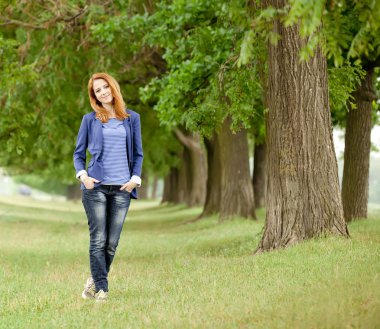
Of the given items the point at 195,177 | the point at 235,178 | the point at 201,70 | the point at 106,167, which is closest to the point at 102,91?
the point at 106,167

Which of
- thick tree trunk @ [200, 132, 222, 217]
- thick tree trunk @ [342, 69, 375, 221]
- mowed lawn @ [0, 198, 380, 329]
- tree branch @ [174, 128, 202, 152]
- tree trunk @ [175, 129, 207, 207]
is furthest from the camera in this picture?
tree trunk @ [175, 129, 207, 207]

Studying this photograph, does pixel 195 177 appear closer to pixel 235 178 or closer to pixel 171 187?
pixel 171 187

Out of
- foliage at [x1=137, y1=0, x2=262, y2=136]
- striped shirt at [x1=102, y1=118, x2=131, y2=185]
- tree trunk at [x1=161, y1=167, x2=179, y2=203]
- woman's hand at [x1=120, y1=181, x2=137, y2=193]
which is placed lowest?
tree trunk at [x1=161, y1=167, x2=179, y2=203]

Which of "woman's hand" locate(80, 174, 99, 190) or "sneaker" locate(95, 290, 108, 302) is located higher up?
"woman's hand" locate(80, 174, 99, 190)

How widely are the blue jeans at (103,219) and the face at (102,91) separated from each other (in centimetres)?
93

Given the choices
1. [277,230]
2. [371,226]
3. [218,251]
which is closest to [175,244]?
[218,251]

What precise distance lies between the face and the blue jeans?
36.7 inches

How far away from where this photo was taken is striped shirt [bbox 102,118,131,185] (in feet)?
24.4

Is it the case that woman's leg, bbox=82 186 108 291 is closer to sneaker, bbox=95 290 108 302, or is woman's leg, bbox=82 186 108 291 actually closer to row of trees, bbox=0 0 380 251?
sneaker, bbox=95 290 108 302

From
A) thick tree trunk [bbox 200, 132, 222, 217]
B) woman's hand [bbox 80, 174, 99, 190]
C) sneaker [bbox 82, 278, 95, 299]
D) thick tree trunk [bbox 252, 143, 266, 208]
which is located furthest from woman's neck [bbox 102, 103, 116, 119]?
thick tree trunk [bbox 252, 143, 266, 208]

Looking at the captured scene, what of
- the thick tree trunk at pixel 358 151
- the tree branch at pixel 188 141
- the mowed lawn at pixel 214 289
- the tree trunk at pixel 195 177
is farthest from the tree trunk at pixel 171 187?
the mowed lawn at pixel 214 289

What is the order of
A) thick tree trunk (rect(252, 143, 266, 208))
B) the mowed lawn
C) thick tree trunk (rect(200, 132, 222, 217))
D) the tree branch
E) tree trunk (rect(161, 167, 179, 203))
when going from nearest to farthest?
the mowed lawn
thick tree trunk (rect(200, 132, 222, 217))
thick tree trunk (rect(252, 143, 266, 208))
the tree branch
tree trunk (rect(161, 167, 179, 203))

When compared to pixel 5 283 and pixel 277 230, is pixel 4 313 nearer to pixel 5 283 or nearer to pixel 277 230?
pixel 5 283

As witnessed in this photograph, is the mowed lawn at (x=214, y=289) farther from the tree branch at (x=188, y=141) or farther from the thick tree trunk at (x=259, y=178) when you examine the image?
the tree branch at (x=188, y=141)
